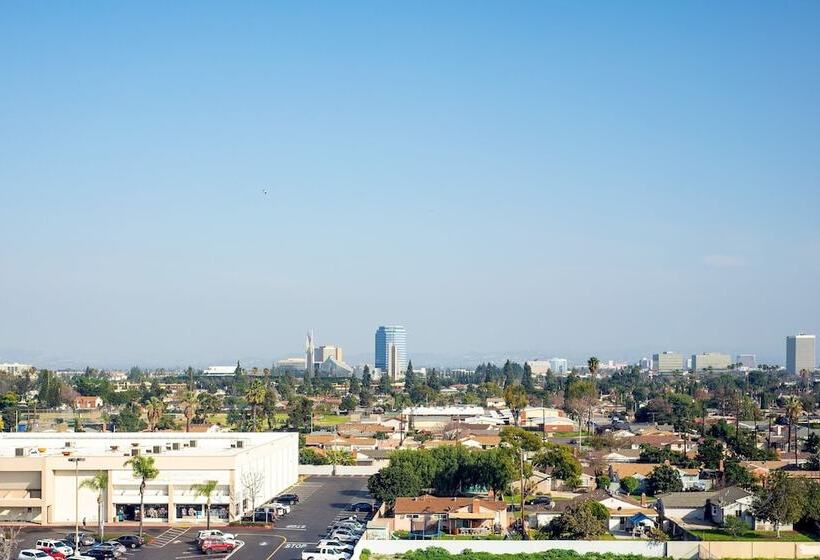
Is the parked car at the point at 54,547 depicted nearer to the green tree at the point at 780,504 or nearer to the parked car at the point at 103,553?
the parked car at the point at 103,553

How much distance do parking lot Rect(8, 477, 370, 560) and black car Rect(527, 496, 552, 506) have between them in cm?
723

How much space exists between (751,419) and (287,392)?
5001 cm

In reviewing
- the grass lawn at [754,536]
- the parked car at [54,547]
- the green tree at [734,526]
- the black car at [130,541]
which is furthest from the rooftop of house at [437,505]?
the parked car at [54,547]

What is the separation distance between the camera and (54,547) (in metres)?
31.0

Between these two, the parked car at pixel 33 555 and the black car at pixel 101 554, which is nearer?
the parked car at pixel 33 555

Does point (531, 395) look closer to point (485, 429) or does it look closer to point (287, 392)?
point (287, 392)

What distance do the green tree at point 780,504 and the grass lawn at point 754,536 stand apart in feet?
0.96

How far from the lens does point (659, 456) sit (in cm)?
5331

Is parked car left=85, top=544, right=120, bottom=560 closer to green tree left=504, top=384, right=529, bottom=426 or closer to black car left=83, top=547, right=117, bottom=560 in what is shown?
black car left=83, top=547, right=117, bottom=560

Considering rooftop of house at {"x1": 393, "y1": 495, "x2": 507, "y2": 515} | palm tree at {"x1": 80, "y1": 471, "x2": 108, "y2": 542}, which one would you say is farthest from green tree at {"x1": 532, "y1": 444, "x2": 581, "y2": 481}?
palm tree at {"x1": 80, "y1": 471, "x2": 108, "y2": 542}

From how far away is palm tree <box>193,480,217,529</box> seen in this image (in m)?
36.5

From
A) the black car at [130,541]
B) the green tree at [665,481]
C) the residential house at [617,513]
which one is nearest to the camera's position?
the black car at [130,541]

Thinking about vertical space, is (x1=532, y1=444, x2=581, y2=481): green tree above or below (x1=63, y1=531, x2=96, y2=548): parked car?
above

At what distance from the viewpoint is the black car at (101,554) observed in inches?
1193
